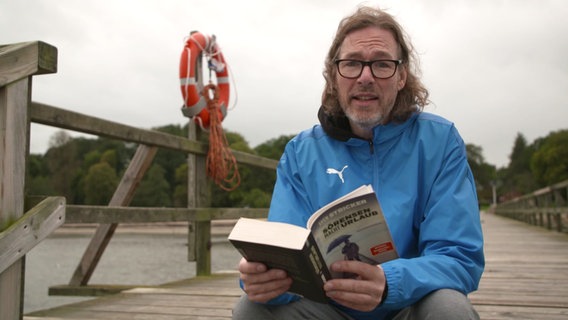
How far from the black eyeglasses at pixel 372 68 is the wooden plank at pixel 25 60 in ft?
3.52

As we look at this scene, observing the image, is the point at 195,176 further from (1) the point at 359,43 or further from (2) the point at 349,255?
(2) the point at 349,255

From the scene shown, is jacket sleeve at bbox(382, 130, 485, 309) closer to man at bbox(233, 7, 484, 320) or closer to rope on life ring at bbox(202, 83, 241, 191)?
man at bbox(233, 7, 484, 320)

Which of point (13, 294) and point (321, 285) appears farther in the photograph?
point (13, 294)

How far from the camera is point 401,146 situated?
1.48 m

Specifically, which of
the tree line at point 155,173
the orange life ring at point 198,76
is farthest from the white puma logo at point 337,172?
the tree line at point 155,173

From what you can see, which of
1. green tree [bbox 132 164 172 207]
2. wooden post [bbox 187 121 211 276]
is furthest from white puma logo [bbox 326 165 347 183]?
green tree [bbox 132 164 172 207]

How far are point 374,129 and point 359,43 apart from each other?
300mm

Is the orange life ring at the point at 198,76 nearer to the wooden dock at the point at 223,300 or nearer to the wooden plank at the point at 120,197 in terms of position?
the wooden plank at the point at 120,197

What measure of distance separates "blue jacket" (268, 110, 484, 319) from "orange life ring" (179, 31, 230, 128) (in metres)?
2.52

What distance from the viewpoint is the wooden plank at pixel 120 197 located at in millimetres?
3416

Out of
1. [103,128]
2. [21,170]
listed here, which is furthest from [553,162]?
[21,170]

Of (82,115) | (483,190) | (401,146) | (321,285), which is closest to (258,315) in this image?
(321,285)

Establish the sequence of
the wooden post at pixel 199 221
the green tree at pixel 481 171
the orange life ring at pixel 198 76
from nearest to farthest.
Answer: the wooden post at pixel 199 221 < the orange life ring at pixel 198 76 < the green tree at pixel 481 171

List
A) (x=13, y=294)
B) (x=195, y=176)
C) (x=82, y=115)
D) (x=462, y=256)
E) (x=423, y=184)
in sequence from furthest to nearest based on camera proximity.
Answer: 1. (x=195, y=176)
2. (x=82, y=115)
3. (x=13, y=294)
4. (x=423, y=184)
5. (x=462, y=256)
